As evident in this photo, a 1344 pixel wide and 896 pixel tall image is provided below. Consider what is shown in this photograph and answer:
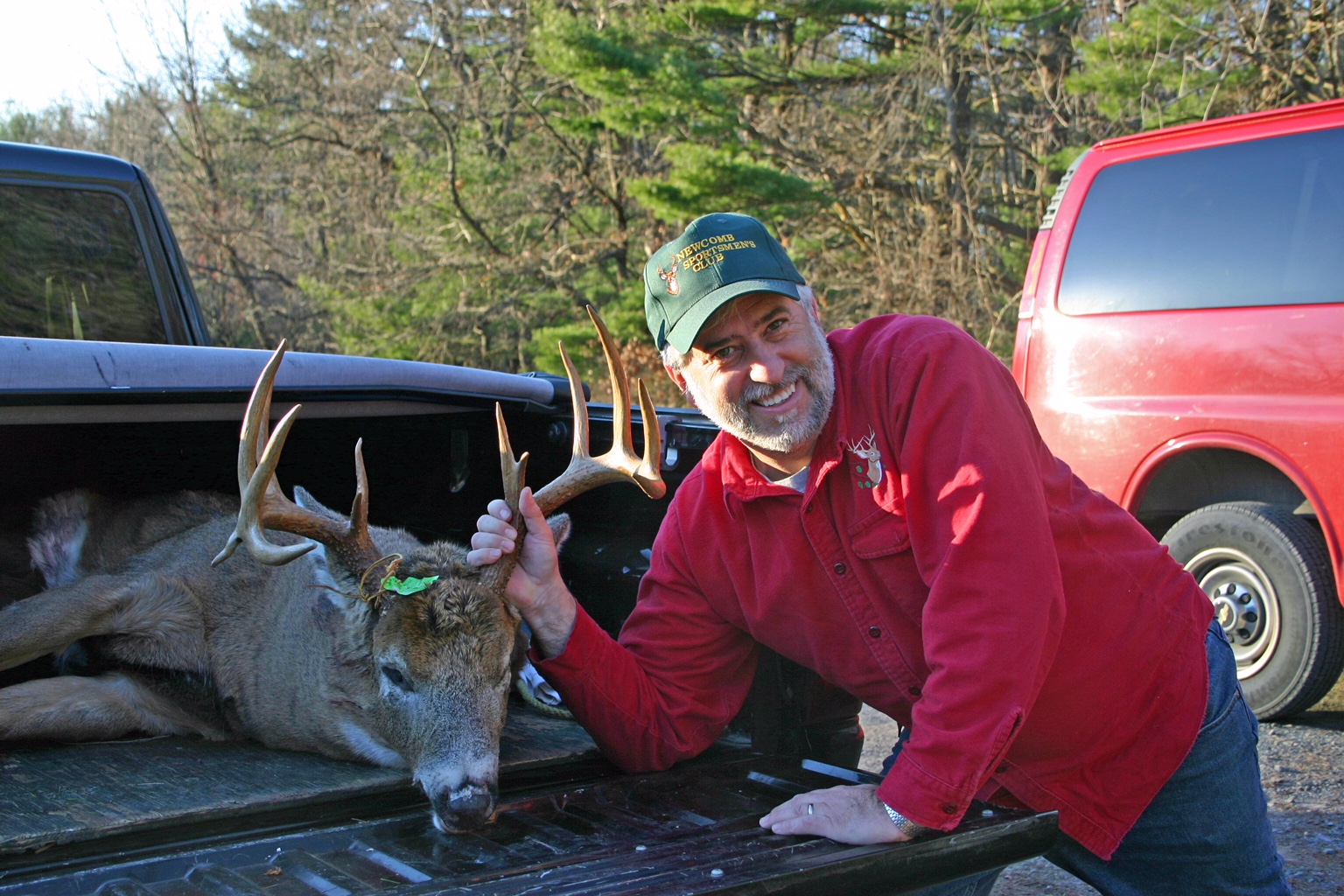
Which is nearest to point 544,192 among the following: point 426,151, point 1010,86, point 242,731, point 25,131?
point 426,151

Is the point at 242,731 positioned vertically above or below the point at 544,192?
below

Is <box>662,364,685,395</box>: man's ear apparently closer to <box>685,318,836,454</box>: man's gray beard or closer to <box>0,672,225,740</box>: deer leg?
<box>685,318,836,454</box>: man's gray beard

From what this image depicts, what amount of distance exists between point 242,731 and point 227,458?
1152 mm

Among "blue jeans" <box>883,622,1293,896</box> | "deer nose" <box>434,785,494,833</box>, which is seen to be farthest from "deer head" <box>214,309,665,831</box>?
"blue jeans" <box>883,622,1293,896</box>

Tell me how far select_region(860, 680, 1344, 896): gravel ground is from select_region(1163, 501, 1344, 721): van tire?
0.67 ft

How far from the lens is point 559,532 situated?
348cm

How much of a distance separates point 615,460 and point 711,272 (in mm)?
753

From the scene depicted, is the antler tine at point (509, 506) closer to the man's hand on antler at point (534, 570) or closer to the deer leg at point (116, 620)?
the man's hand on antler at point (534, 570)

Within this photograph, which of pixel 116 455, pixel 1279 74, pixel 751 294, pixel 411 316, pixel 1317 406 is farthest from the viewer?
pixel 411 316

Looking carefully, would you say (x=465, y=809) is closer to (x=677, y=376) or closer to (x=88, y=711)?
(x=677, y=376)

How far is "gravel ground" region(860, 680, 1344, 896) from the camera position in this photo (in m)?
4.24

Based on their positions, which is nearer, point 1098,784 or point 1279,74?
point 1098,784

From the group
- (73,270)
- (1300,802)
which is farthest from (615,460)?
(1300,802)

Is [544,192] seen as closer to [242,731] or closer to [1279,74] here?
[1279,74]
